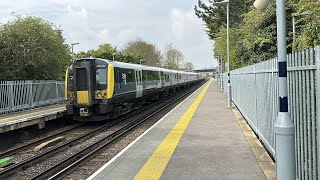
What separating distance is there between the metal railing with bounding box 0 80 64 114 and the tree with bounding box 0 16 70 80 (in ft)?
9.16

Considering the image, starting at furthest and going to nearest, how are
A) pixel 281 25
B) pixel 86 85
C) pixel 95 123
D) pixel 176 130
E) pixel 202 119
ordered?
pixel 95 123 → pixel 86 85 → pixel 202 119 → pixel 176 130 → pixel 281 25

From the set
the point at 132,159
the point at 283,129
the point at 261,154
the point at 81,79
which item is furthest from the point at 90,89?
the point at 283,129

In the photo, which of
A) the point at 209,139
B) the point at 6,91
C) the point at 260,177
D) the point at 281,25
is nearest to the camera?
the point at 281,25

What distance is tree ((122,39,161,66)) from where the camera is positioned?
92750 mm

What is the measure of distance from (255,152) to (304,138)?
2.98 metres

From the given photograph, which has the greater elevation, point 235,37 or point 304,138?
point 235,37

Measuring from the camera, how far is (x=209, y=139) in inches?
380

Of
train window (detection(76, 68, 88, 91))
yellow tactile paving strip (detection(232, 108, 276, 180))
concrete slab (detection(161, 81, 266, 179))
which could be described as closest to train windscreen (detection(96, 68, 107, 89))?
train window (detection(76, 68, 88, 91))

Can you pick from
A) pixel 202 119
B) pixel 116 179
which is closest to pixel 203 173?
pixel 116 179

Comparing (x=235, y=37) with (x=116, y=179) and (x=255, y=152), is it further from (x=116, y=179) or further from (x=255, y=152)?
(x=116, y=179)

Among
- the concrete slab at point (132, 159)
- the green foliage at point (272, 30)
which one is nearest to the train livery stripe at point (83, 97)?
→ the concrete slab at point (132, 159)

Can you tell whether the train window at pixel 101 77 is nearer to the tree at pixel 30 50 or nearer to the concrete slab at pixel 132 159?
the concrete slab at pixel 132 159

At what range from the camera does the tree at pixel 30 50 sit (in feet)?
99.0

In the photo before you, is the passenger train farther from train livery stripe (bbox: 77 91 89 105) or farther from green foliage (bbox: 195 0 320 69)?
green foliage (bbox: 195 0 320 69)
